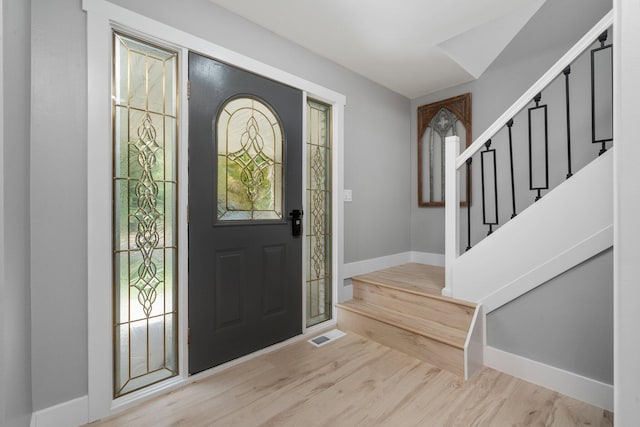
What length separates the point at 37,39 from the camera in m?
1.44

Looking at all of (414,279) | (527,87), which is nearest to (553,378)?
(414,279)

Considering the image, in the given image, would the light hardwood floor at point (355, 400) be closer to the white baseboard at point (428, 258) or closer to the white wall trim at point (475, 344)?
the white wall trim at point (475, 344)

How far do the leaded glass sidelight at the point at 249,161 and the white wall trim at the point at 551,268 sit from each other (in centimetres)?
167

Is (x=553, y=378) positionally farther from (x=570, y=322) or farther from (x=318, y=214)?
(x=318, y=214)

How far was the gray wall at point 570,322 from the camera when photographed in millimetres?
1717

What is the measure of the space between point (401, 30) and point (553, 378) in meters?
2.64

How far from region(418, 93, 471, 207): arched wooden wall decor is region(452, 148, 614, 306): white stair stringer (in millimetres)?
1347

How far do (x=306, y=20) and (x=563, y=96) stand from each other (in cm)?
224

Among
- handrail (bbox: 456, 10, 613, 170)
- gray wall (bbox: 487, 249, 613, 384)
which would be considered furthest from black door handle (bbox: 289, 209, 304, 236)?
gray wall (bbox: 487, 249, 613, 384)

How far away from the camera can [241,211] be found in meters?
2.23

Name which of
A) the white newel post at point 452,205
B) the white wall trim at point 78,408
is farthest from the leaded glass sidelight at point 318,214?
the white newel post at point 452,205

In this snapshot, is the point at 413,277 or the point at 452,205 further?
the point at 413,277

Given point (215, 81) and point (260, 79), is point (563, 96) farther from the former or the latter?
point (215, 81)
